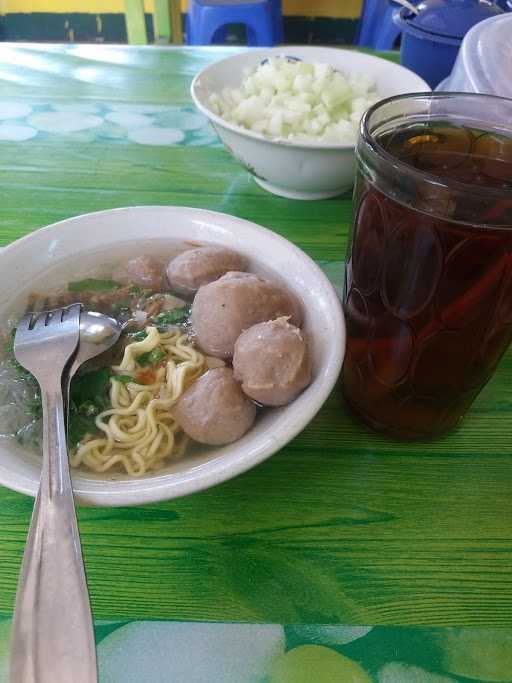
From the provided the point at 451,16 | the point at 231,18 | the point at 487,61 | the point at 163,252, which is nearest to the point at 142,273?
the point at 163,252

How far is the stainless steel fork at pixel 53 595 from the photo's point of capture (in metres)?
0.41

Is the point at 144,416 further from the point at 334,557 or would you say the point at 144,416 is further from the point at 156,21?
the point at 156,21

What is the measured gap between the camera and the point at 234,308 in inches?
28.5

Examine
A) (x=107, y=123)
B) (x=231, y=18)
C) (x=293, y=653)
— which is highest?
(x=231, y=18)

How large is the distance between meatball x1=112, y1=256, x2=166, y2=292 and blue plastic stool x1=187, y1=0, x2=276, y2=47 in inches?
92.0

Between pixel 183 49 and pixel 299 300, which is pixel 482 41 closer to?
pixel 299 300

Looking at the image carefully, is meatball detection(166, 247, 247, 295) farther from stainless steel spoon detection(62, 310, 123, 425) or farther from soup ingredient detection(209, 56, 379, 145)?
soup ingredient detection(209, 56, 379, 145)

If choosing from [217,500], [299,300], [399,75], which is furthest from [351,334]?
[399,75]

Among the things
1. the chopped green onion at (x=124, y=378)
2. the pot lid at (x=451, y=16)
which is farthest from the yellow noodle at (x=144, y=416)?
the pot lid at (x=451, y=16)

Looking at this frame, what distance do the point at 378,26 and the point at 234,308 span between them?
2.63 metres

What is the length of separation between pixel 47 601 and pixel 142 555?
6.4 inches

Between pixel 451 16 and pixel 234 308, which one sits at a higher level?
pixel 451 16

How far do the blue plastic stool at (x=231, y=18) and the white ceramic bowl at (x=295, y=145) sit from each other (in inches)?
62.4

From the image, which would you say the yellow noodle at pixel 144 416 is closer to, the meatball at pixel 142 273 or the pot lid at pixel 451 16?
the meatball at pixel 142 273
